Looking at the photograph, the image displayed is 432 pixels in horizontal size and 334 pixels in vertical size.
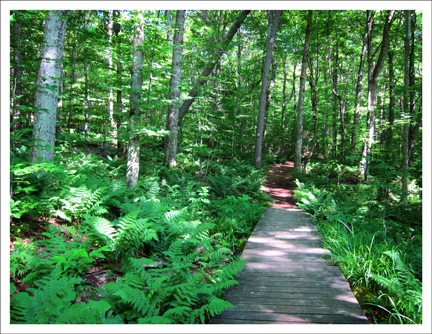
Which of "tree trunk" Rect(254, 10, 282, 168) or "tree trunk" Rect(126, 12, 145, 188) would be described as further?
"tree trunk" Rect(254, 10, 282, 168)

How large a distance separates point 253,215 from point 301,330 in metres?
3.86

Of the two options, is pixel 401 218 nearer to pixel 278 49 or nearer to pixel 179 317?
pixel 179 317

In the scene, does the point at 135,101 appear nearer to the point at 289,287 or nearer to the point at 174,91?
the point at 174,91

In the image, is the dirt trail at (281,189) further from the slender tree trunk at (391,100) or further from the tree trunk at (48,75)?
the tree trunk at (48,75)

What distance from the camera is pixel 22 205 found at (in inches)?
124

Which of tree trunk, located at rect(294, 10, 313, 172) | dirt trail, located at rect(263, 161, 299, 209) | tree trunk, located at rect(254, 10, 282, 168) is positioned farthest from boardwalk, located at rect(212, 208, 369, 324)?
tree trunk, located at rect(294, 10, 313, 172)

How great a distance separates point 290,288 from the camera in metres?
2.94

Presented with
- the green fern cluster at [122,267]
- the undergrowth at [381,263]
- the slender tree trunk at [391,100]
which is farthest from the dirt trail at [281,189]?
the slender tree trunk at [391,100]

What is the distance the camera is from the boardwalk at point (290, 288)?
2.44m

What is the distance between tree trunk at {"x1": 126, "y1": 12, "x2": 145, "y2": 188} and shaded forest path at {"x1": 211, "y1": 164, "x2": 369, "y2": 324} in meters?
3.36

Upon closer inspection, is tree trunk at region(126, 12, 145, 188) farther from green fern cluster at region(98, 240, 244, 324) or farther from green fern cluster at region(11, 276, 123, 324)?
green fern cluster at region(11, 276, 123, 324)

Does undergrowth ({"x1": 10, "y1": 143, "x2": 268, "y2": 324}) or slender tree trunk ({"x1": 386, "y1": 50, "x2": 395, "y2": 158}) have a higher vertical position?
slender tree trunk ({"x1": 386, "y1": 50, "x2": 395, "y2": 158})

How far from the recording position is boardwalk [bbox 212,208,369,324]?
2.44 meters

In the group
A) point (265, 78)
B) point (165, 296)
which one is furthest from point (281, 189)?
point (165, 296)
